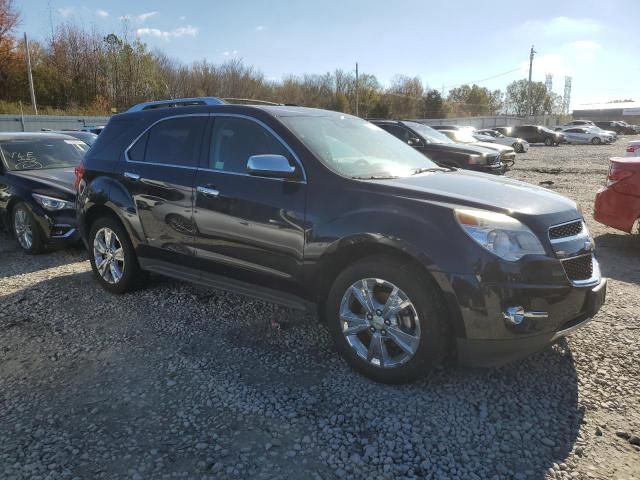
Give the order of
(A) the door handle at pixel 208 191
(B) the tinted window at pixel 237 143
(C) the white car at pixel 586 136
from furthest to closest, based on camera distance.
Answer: (C) the white car at pixel 586 136, (A) the door handle at pixel 208 191, (B) the tinted window at pixel 237 143

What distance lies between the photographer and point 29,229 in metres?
6.84

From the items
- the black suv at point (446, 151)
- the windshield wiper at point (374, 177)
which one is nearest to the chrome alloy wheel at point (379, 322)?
the windshield wiper at point (374, 177)

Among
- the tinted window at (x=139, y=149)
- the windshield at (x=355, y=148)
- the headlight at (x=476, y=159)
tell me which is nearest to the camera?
the windshield at (x=355, y=148)

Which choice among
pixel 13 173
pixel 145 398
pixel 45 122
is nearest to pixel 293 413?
pixel 145 398

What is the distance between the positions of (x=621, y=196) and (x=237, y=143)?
510 cm

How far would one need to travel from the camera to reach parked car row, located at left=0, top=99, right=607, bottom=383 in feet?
9.70

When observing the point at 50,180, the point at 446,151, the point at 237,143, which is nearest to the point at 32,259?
the point at 50,180

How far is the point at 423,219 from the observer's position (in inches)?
122

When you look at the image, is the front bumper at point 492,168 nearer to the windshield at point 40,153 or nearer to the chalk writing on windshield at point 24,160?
the windshield at point 40,153

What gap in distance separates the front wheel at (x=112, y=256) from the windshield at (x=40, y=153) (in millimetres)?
3288

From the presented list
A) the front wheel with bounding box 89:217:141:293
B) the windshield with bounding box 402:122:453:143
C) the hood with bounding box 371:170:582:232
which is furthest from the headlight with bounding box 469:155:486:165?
the front wheel with bounding box 89:217:141:293

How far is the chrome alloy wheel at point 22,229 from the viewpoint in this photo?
686 cm

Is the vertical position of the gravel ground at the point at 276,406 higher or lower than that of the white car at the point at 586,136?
lower

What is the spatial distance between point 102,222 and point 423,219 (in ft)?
11.6
